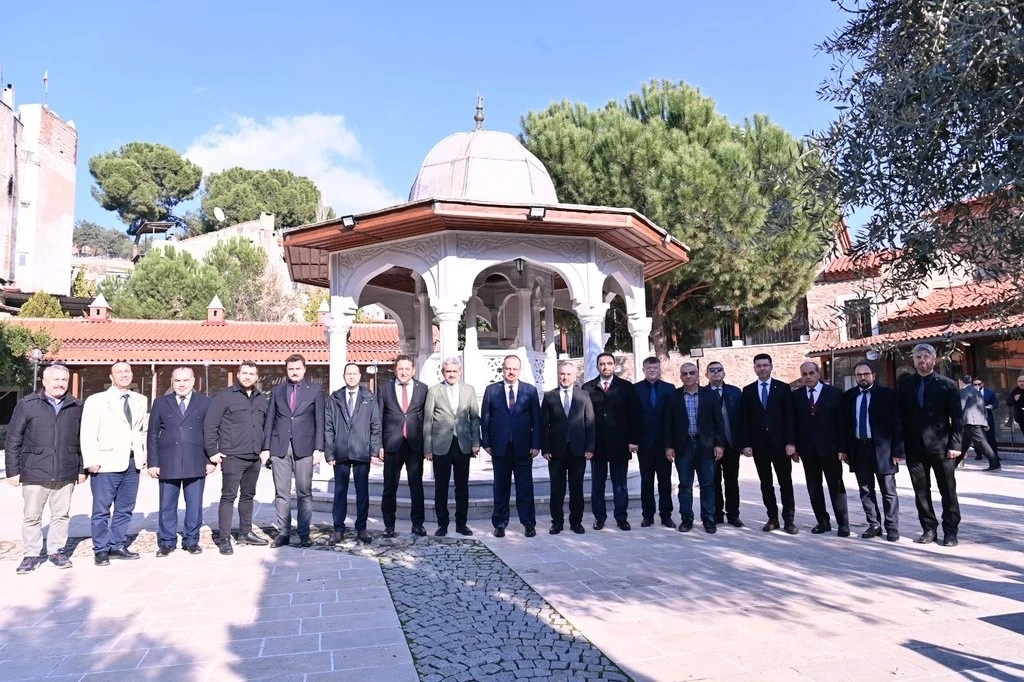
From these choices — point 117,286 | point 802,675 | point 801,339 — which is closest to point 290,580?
point 802,675

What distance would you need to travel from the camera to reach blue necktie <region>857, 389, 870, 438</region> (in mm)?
5845

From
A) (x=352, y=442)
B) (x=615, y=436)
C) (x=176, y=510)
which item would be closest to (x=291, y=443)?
(x=352, y=442)

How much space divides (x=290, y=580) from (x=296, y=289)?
44.0m

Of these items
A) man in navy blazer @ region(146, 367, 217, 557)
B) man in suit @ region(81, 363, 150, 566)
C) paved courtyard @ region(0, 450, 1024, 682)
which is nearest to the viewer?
paved courtyard @ region(0, 450, 1024, 682)

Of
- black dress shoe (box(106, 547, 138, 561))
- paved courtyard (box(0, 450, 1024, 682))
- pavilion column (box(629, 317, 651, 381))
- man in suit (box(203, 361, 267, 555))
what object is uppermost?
pavilion column (box(629, 317, 651, 381))

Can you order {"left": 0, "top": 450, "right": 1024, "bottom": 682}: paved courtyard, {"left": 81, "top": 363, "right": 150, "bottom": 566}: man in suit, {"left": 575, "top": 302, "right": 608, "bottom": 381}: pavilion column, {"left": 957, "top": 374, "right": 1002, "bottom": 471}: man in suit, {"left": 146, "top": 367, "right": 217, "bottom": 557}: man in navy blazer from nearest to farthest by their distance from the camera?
{"left": 0, "top": 450, "right": 1024, "bottom": 682}: paved courtyard, {"left": 81, "top": 363, "right": 150, "bottom": 566}: man in suit, {"left": 146, "top": 367, "right": 217, "bottom": 557}: man in navy blazer, {"left": 575, "top": 302, "right": 608, "bottom": 381}: pavilion column, {"left": 957, "top": 374, "right": 1002, "bottom": 471}: man in suit

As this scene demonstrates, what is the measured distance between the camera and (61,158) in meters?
37.0

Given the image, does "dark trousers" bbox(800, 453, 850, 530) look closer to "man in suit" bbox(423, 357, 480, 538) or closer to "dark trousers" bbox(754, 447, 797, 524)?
"dark trousers" bbox(754, 447, 797, 524)

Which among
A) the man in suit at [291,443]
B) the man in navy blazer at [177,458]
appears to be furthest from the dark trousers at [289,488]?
the man in navy blazer at [177,458]

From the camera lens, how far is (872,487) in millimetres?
5938

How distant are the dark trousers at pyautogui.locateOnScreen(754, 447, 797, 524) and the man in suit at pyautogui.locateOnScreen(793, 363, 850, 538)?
0.19m

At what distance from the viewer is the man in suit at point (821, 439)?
594cm

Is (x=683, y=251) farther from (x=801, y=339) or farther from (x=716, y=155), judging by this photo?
(x=801, y=339)

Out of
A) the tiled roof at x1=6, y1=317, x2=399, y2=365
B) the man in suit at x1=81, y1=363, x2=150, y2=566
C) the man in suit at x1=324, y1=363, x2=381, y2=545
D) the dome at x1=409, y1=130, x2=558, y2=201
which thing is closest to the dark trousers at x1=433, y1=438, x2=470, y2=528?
the man in suit at x1=324, y1=363, x2=381, y2=545
